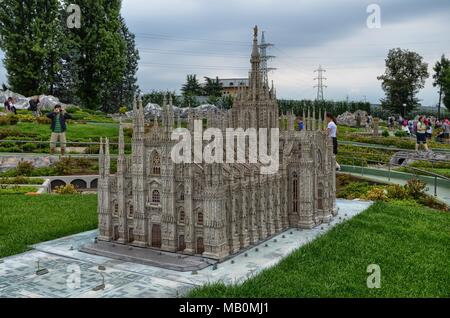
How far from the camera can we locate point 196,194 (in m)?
23.2

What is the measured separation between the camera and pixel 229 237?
936 inches

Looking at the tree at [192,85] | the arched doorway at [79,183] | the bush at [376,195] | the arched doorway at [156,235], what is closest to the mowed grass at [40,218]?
the arched doorway at [79,183]

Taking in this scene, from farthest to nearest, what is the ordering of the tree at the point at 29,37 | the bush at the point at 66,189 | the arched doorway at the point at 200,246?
the tree at the point at 29,37
the bush at the point at 66,189
the arched doorway at the point at 200,246

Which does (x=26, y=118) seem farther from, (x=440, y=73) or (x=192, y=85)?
(x=440, y=73)

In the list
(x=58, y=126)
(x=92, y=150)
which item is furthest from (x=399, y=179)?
(x=58, y=126)

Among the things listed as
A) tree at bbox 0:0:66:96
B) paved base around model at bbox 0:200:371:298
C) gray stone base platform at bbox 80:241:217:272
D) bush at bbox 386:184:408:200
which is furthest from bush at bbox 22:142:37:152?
bush at bbox 386:184:408:200

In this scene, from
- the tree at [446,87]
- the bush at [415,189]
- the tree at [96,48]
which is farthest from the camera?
the tree at [446,87]

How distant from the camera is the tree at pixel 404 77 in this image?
296 feet

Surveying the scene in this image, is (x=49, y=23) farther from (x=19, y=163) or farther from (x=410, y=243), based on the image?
(x=410, y=243)

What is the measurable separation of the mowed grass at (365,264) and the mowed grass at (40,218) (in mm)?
13047

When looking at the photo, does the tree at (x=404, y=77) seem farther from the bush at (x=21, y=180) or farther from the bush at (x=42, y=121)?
the bush at (x=21, y=180)

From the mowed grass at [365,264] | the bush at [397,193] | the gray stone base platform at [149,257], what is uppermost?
the bush at [397,193]

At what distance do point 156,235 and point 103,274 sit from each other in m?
4.45
